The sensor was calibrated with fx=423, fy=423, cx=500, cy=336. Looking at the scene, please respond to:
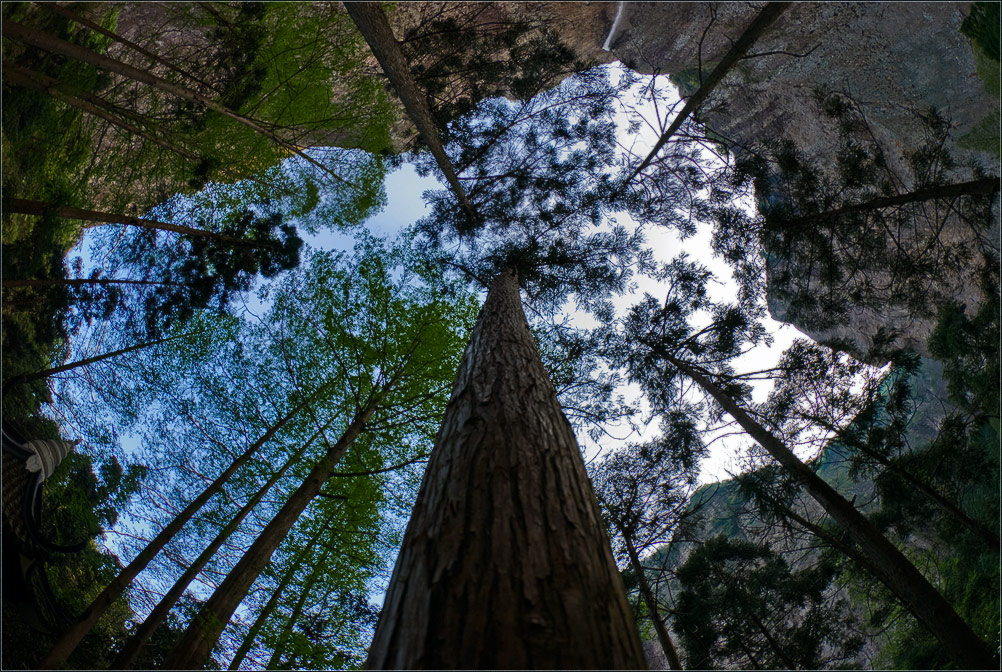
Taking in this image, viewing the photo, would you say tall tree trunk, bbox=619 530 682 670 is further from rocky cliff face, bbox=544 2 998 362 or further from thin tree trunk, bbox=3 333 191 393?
thin tree trunk, bbox=3 333 191 393

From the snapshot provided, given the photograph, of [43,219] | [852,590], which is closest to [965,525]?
[852,590]

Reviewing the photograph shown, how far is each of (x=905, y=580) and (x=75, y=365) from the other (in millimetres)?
10038

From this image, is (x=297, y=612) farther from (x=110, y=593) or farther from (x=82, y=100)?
(x=82, y=100)

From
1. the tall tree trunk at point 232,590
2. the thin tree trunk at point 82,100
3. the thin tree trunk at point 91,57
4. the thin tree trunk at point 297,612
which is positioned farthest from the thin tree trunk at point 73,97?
the thin tree trunk at point 297,612

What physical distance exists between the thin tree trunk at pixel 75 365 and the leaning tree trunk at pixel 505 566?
20.3 ft

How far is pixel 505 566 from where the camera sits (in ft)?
4.10

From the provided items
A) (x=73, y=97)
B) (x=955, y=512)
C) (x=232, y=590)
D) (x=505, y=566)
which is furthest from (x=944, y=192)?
(x=73, y=97)

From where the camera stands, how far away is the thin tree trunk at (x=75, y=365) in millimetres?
5062

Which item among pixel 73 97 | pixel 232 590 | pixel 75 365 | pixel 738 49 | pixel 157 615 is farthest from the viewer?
pixel 75 365

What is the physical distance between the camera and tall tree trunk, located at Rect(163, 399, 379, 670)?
3502mm

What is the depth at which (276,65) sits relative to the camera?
589 cm

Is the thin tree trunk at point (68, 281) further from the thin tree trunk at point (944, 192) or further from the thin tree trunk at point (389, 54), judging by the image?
the thin tree trunk at point (944, 192)

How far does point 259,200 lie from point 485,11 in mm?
5331

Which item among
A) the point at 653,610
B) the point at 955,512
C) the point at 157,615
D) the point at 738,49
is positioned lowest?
the point at 653,610
